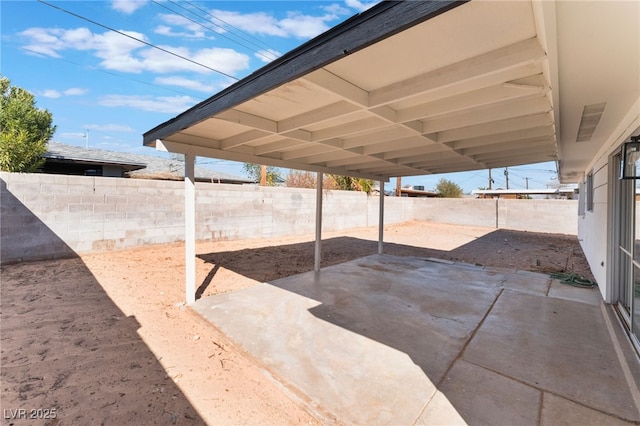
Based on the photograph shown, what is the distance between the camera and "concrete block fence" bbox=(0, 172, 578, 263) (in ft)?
16.3

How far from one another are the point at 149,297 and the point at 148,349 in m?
1.50

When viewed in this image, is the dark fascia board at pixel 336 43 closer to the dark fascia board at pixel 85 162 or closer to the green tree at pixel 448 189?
the dark fascia board at pixel 85 162

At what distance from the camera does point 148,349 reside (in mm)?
2562

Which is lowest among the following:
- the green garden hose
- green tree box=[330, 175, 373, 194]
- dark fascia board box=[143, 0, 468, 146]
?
the green garden hose

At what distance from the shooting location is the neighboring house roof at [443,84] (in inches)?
50.9

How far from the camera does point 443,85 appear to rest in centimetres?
181

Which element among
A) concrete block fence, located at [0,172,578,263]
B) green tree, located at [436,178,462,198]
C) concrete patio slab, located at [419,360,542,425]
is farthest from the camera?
green tree, located at [436,178,462,198]

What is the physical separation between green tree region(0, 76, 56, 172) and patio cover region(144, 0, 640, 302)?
6.06 metres

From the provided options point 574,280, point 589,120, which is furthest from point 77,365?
point 574,280

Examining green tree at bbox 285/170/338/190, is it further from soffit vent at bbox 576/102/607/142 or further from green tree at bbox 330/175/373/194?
soffit vent at bbox 576/102/607/142

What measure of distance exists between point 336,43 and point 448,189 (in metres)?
26.0

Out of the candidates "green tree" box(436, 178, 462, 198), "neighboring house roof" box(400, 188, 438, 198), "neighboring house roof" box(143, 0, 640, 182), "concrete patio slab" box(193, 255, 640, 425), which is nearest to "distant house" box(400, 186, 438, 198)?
"neighboring house roof" box(400, 188, 438, 198)

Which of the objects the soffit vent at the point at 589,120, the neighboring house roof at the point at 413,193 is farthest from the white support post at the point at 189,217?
the neighboring house roof at the point at 413,193

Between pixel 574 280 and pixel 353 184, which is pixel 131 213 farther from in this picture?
pixel 353 184
